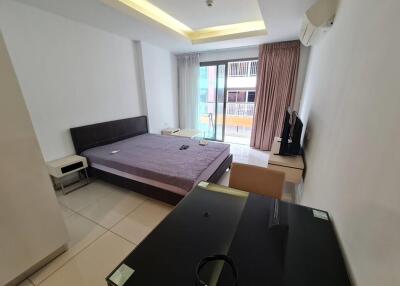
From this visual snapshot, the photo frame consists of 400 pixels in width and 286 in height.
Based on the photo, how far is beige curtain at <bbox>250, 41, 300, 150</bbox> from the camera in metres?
3.84

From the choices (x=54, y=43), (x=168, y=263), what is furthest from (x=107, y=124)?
(x=168, y=263)

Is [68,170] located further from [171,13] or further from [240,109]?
[240,109]

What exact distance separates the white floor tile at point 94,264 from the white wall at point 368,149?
184 cm

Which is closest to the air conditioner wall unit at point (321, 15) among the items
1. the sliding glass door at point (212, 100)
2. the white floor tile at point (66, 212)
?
the sliding glass door at point (212, 100)

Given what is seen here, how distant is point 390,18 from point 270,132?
373 centimetres

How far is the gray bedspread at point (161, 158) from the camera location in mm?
2249

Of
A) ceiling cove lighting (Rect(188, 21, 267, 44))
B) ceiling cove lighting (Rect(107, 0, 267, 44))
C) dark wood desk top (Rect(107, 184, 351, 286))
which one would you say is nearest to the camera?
dark wood desk top (Rect(107, 184, 351, 286))

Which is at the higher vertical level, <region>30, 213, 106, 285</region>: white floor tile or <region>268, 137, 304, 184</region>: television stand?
<region>268, 137, 304, 184</region>: television stand

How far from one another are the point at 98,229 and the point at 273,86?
14.2 ft

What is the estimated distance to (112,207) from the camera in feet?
7.91

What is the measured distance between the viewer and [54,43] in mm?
2598

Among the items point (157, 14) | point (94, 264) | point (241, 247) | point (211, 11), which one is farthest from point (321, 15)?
point (94, 264)

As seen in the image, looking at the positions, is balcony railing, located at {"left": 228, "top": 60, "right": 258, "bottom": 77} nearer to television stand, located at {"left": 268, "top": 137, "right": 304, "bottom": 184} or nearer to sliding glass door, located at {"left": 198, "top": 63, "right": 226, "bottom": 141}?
sliding glass door, located at {"left": 198, "top": 63, "right": 226, "bottom": 141}

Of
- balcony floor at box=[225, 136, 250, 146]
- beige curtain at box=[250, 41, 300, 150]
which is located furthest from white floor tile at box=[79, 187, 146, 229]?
balcony floor at box=[225, 136, 250, 146]
